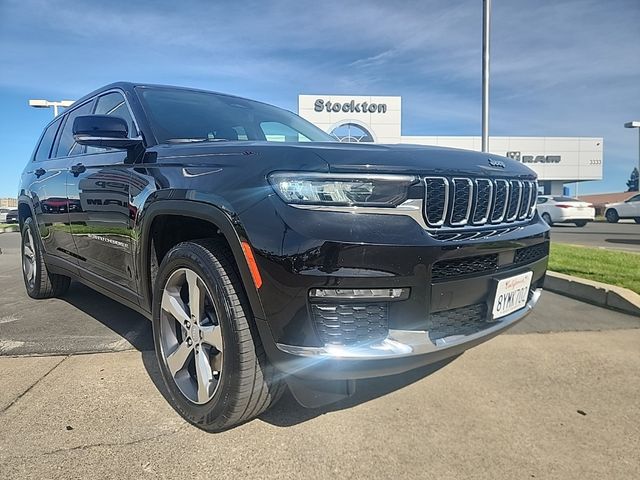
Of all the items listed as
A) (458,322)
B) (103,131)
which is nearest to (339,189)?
(458,322)

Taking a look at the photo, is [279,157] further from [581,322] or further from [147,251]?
[581,322]

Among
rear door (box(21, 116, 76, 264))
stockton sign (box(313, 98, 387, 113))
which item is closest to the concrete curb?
rear door (box(21, 116, 76, 264))

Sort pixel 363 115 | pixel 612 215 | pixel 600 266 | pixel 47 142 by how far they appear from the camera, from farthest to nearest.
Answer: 1. pixel 363 115
2. pixel 612 215
3. pixel 600 266
4. pixel 47 142

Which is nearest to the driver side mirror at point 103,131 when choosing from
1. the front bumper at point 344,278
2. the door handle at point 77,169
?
the door handle at point 77,169

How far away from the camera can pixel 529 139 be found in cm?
4519

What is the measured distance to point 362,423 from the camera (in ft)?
7.80

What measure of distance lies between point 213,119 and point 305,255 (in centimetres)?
173

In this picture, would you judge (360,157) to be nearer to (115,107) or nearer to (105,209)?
(105,209)

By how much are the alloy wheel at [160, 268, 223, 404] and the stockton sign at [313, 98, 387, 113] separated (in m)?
28.1

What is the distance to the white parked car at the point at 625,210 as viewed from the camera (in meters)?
22.6

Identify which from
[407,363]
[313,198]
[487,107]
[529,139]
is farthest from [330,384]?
[529,139]

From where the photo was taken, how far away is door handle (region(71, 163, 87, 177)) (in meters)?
3.39

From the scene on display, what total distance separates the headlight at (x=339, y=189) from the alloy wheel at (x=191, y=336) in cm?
64

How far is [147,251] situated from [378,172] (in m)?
1.43
